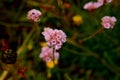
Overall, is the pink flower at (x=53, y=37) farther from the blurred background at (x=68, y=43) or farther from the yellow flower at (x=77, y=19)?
the yellow flower at (x=77, y=19)

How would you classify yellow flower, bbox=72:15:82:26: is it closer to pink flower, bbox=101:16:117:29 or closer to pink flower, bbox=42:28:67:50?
pink flower, bbox=101:16:117:29

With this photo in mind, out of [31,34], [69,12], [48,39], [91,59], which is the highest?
[69,12]

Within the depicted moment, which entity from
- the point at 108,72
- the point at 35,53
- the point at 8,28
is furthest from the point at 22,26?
the point at 108,72

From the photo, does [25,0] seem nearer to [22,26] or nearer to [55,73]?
[22,26]

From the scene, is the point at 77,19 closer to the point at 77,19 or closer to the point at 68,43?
the point at 77,19

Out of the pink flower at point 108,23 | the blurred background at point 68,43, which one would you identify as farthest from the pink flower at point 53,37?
the blurred background at point 68,43

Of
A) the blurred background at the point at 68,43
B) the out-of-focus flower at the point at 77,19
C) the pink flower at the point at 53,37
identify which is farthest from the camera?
the out-of-focus flower at the point at 77,19

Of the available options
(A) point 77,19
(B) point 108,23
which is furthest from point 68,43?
(B) point 108,23

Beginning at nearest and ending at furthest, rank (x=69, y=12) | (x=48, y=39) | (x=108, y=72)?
(x=48, y=39) < (x=108, y=72) < (x=69, y=12)
